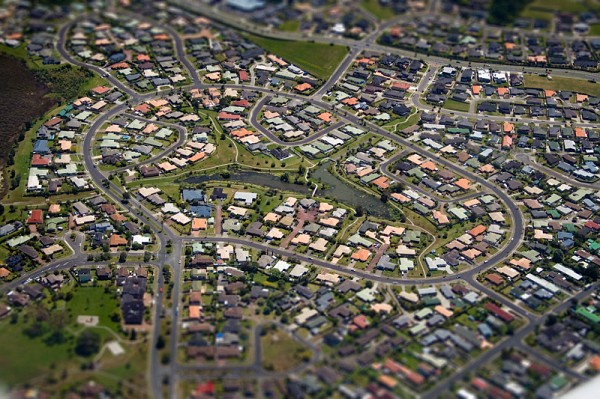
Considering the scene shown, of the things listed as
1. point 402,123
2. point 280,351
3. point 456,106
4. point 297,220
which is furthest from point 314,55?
point 280,351

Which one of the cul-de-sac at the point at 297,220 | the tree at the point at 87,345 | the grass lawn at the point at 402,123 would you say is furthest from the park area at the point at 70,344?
the grass lawn at the point at 402,123

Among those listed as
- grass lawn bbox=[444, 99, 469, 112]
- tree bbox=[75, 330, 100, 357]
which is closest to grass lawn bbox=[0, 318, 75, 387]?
tree bbox=[75, 330, 100, 357]

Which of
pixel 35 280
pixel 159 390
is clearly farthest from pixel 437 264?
pixel 35 280

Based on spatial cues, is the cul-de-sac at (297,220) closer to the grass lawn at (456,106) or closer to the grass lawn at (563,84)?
the grass lawn at (456,106)

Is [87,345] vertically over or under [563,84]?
under

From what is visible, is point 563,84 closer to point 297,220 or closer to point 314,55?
point 314,55

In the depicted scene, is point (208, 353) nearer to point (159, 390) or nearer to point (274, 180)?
point (159, 390)
